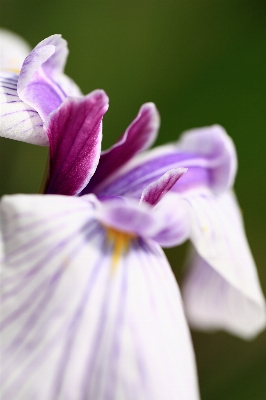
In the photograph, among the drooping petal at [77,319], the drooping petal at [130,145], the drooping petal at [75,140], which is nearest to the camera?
the drooping petal at [77,319]

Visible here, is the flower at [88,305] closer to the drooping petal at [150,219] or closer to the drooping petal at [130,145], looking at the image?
the drooping petal at [150,219]

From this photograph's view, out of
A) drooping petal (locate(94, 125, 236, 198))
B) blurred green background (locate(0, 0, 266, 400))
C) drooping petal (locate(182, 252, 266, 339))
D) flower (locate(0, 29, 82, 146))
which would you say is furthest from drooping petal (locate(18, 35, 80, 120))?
blurred green background (locate(0, 0, 266, 400))

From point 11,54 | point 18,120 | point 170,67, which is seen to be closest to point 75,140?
point 18,120

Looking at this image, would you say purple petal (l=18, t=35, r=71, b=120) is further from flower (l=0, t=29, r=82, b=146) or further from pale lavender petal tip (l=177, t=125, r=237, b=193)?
pale lavender petal tip (l=177, t=125, r=237, b=193)

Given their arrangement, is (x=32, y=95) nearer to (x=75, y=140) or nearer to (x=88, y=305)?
(x=75, y=140)

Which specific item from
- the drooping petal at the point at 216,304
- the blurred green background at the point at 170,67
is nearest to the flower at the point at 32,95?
the drooping petal at the point at 216,304

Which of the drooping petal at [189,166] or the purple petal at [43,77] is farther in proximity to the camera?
the drooping petal at [189,166]

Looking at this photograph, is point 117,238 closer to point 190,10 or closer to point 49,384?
point 49,384
